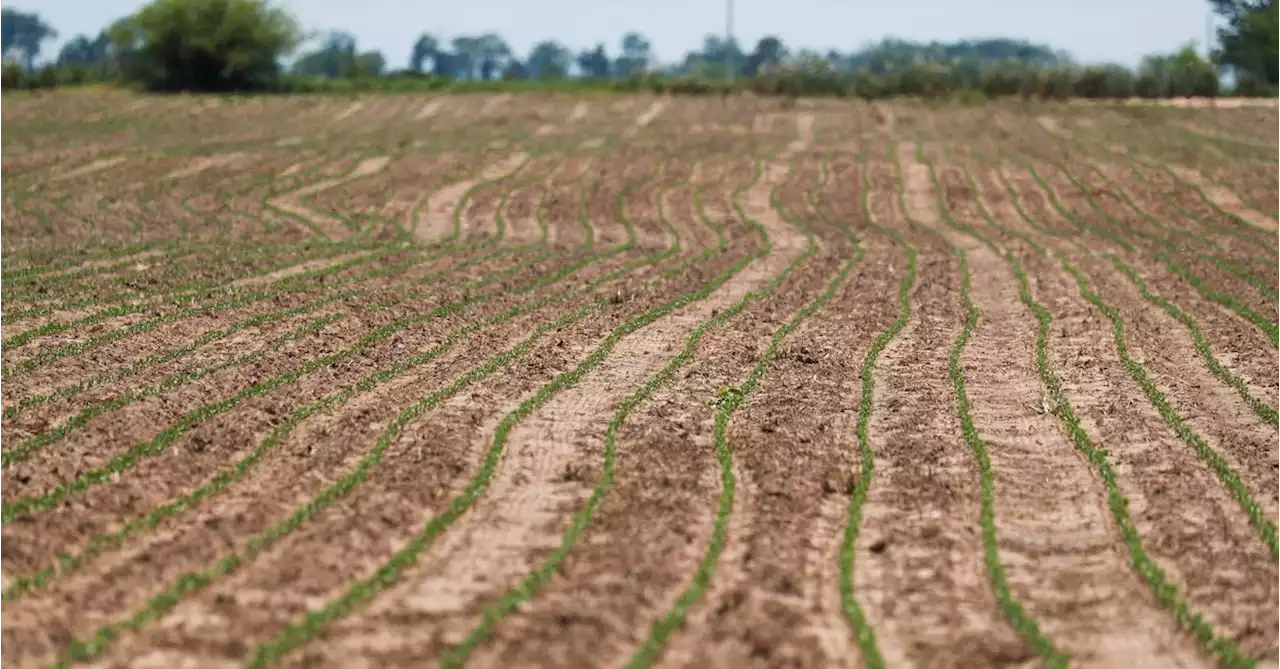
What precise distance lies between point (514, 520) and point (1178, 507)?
192 inches

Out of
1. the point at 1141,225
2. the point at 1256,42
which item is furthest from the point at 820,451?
the point at 1256,42

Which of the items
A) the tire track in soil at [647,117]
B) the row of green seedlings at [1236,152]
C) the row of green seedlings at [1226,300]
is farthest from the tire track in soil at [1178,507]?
the tire track in soil at [647,117]

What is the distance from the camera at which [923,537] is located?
9445mm

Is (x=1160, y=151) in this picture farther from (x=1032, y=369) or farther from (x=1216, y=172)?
(x=1032, y=369)

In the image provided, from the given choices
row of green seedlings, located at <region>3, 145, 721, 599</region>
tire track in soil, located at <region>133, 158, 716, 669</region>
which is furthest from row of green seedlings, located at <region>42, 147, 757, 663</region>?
row of green seedlings, located at <region>3, 145, 721, 599</region>

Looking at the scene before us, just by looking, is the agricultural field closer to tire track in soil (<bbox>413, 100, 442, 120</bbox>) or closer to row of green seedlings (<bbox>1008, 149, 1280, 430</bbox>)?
row of green seedlings (<bbox>1008, 149, 1280, 430</bbox>)

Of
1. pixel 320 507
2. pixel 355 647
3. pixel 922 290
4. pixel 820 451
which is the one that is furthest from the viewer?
pixel 922 290

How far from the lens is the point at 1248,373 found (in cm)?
1499

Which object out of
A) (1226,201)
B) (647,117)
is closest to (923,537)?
(1226,201)

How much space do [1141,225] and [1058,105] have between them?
26687 mm

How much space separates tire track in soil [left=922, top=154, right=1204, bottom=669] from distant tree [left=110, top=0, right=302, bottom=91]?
59349mm

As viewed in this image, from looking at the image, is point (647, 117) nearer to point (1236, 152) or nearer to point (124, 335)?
point (1236, 152)

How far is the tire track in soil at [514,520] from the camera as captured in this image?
26.1 ft

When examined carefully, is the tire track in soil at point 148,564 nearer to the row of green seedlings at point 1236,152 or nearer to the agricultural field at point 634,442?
the agricultural field at point 634,442
